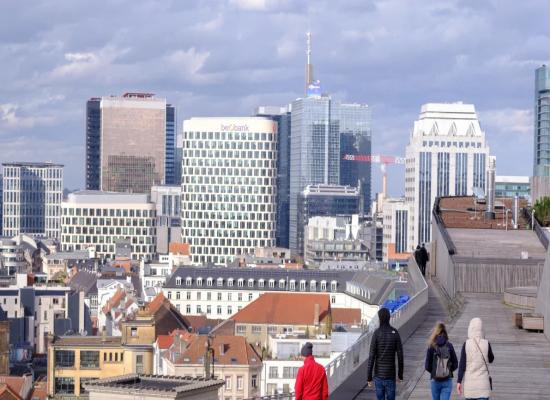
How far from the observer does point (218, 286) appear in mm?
144375

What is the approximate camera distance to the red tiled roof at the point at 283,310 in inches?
4513

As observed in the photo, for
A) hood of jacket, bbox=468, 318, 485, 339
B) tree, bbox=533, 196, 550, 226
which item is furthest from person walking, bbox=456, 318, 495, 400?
tree, bbox=533, 196, 550, 226

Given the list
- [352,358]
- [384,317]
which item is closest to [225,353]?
[352,358]

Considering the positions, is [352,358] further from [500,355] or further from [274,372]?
[274,372]

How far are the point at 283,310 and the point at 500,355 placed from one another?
306 ft

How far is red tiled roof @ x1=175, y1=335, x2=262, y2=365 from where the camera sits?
3250 inches

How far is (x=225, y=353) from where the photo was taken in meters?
84.5

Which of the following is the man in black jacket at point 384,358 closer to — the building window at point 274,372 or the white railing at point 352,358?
the white railing at point 352,358

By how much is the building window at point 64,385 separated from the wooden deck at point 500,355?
188ft

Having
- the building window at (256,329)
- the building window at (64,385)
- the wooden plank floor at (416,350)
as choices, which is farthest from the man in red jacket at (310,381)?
the building window at (256,329)

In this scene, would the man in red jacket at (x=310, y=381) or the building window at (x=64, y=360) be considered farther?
the building window at (x=64, y=360)

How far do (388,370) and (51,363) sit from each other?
2931 inches

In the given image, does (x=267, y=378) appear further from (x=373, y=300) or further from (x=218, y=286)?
(x=218, y=286)

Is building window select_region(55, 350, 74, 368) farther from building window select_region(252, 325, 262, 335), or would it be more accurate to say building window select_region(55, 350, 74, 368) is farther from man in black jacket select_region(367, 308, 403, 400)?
man in black jacket select_region(367, 308, 403, 400)
